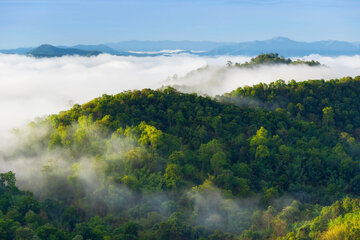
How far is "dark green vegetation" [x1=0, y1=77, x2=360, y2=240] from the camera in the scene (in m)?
36.6

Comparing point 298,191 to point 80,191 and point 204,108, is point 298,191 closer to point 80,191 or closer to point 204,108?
point 204,108

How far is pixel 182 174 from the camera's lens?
155 feet

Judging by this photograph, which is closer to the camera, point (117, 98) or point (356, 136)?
point (117, 98)

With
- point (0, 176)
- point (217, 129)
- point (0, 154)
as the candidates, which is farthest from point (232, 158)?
point (0, 154)

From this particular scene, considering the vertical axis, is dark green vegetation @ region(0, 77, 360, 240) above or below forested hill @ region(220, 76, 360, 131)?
below

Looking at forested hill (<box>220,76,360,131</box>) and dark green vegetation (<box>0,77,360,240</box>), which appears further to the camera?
forested hill (<box>220,76,360,131</box>)

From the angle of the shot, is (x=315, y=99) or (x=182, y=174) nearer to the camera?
(x=182, y=174)

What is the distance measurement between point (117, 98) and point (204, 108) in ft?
47.6

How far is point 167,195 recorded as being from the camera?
146 ft

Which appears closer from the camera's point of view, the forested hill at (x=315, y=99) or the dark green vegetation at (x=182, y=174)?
the dark green vegetation at (x=182, y=174)

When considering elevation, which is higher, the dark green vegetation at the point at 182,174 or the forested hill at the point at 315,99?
the forested hill at the point at 315,99

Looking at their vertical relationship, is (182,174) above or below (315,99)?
below

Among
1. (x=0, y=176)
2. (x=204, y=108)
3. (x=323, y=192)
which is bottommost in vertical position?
(x=323, y=192)

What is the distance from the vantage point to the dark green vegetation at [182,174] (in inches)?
1441
